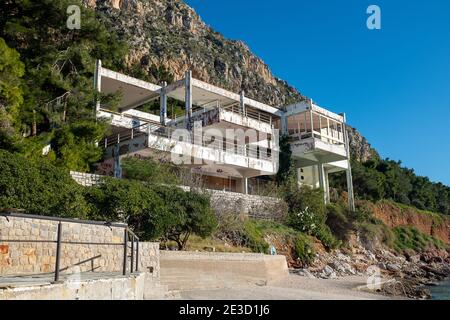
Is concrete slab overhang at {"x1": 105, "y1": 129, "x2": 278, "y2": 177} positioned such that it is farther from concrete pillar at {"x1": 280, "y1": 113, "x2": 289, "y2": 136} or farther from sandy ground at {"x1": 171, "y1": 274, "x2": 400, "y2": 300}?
sandy ground at {"x1": 171, "y1": 274, "x2": 400, "y2": 300}

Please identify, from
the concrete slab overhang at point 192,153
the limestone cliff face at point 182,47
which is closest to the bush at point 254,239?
the concrete slab overhang at point 192,153

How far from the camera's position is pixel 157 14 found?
82.9m

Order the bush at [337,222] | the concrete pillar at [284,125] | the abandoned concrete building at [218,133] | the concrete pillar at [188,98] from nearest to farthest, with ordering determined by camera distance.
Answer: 1. the abandoned concrete building at [218,133]
2. the concrete pillar at [188,98]
3. the bush at [337,222]
4. the concrete pillar at [284,125]

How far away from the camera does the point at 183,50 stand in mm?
66750

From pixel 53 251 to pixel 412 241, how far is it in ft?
129

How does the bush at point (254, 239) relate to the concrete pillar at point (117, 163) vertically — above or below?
below

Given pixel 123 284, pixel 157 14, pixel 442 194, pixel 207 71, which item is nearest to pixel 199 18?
pixel 157 14

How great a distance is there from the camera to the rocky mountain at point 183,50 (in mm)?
61219

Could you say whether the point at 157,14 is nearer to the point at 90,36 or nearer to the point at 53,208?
the point at 90,36

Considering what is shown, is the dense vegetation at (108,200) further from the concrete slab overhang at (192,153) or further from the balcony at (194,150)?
the balcony at (194,150)

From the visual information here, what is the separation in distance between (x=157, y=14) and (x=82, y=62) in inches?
2441

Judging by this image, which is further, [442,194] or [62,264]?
[442,194]

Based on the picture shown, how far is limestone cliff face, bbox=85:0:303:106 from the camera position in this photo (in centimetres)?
6222

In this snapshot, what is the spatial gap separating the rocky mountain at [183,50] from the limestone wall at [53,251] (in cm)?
3846
